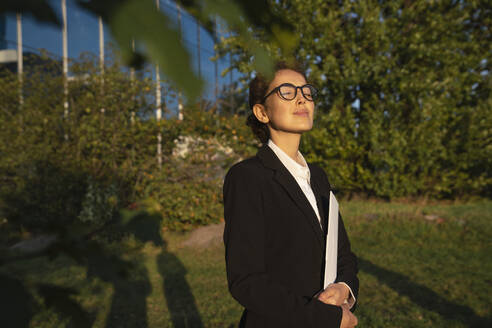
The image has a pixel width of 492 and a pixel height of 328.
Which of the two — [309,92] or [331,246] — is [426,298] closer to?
[331,246]

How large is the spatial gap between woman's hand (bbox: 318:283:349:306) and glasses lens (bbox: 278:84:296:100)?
2.61 ft

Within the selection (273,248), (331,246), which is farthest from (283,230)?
(331,246)

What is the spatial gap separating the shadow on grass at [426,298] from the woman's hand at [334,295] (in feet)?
12.0

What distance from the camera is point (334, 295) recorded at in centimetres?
151

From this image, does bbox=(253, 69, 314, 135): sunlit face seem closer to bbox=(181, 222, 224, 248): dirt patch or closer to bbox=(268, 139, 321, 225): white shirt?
bbox=(268, 139, 321, 225): white shirt

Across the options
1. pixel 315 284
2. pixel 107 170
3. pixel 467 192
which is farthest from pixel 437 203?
pixel 315 284

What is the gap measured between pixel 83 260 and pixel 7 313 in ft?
0.88

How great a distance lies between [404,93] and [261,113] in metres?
9.88

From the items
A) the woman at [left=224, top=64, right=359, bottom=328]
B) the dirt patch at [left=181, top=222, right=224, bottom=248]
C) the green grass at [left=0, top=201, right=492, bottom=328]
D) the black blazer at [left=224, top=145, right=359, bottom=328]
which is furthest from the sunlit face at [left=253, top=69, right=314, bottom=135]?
the dirt patch at [left=181, top=222, right=224, bottom=248]

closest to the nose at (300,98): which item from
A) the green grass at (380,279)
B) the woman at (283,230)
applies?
the woman at (283,230)

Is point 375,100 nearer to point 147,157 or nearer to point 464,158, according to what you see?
point 464,158

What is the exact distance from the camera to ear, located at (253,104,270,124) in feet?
5.93

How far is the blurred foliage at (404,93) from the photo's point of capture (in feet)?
34.0

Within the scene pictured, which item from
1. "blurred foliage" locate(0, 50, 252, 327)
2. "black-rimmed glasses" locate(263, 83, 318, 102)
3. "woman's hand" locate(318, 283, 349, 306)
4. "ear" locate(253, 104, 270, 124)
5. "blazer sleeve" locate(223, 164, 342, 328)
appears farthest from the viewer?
"blurred foliage" locate(0, 50, 252, 327)
